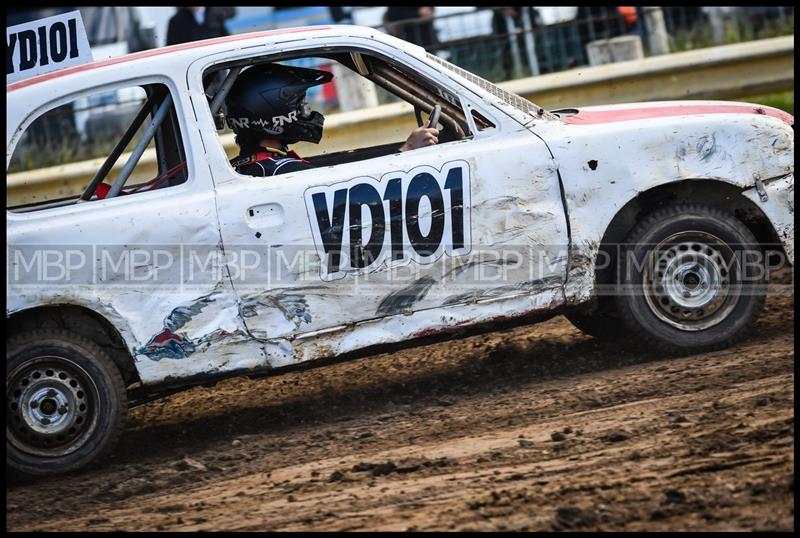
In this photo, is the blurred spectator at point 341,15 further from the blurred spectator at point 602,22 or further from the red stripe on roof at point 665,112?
the red stripe on roof at point 665,112

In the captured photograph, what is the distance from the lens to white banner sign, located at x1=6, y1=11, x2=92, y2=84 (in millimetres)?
5738

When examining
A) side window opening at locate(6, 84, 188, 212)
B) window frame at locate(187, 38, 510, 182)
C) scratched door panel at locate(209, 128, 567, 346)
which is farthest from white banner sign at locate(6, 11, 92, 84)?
side window opening at locate(6, 84, 188, 212)

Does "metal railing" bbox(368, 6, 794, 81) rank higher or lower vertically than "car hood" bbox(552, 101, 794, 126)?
higher

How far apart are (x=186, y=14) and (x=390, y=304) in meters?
7.58

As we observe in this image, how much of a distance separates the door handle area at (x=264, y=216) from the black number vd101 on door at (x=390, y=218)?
15 centimetres

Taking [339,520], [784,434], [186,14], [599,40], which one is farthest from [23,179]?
[784,434]

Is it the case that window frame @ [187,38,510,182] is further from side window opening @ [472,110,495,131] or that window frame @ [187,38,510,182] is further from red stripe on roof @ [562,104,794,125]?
red stripe on roof @ [562,104,794,125]

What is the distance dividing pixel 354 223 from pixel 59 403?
1675 mm

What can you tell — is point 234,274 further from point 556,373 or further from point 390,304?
point 556,373

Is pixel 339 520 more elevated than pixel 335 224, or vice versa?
pixel 335 224

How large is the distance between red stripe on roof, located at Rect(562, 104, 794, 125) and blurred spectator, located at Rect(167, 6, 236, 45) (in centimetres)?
707

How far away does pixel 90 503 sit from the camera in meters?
5.02

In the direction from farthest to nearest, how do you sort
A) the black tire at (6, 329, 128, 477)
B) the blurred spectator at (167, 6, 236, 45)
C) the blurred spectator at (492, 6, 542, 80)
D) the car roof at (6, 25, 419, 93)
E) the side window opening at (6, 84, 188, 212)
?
the blurred spectator at (167, 6, 236, 45) → the blurred spectator at (492, 6, 542, 80) → the side window opening at (6, 84, 188, 212) → the car roof at (6, 25, 419, 93) → the black tire at (6, 329, 128, 477)

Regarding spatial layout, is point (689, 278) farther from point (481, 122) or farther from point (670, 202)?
point (481, 122)
